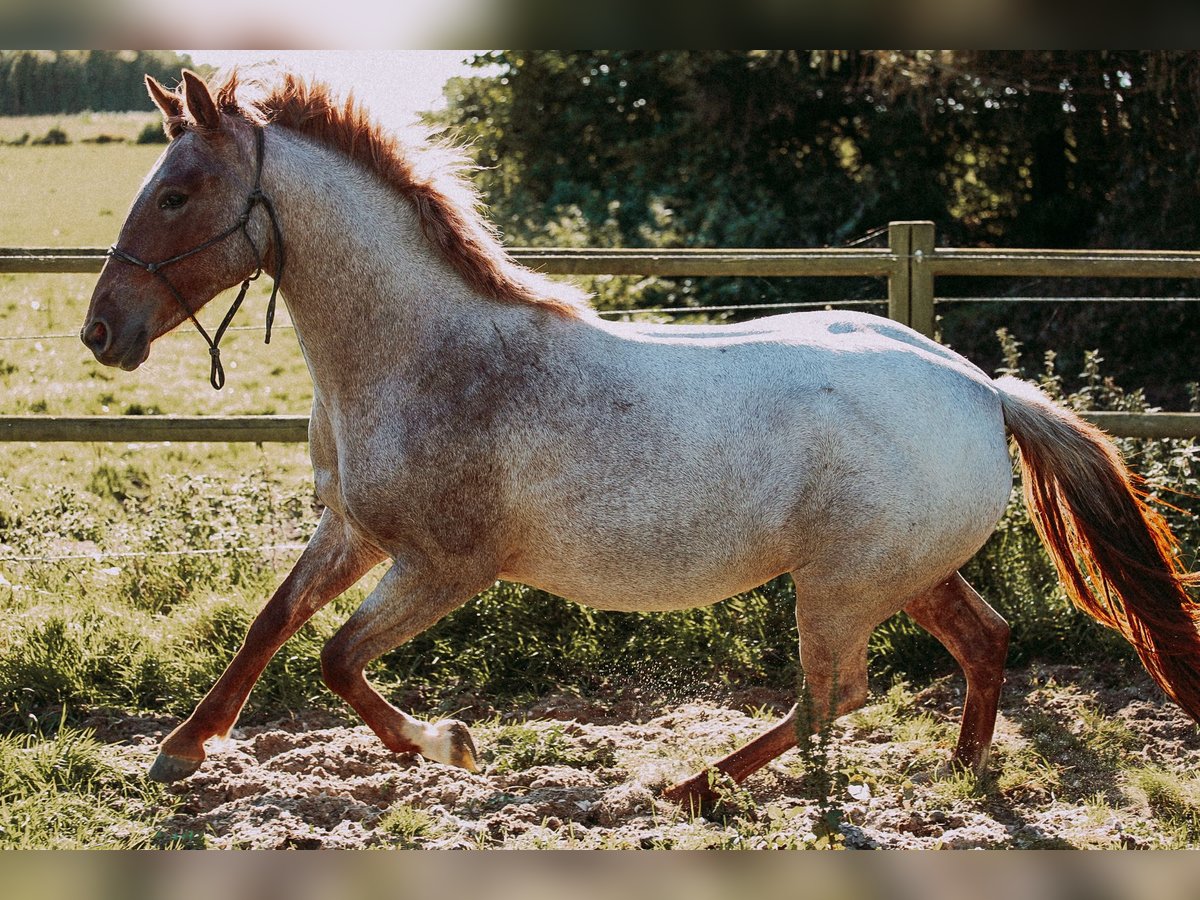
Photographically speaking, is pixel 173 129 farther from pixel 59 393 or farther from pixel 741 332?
pixel 59 393

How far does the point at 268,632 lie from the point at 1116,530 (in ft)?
8.97

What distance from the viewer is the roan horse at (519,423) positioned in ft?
11.3

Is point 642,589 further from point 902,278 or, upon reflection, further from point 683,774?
point 902,278

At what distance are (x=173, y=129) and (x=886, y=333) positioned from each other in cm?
224

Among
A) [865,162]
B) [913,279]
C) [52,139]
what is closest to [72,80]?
[52,139]

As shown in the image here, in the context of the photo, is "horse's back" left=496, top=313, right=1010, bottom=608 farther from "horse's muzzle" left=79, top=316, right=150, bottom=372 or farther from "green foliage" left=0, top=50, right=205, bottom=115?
"green foliage" left=0, top=50, right=205, bottom=115

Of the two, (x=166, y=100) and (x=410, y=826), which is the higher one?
(x=166, y=100)

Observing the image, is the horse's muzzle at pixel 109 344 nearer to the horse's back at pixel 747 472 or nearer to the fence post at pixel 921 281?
the horse's back at pixel 747 472

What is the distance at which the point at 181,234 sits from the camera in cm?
335

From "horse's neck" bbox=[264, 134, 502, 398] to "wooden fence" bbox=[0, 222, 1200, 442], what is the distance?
145 centimetres

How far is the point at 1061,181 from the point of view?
30.8 ft

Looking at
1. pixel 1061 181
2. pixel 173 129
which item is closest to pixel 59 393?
pixel 173 129

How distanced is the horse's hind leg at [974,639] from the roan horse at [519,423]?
0.32 m

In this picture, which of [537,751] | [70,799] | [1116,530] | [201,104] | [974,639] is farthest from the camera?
[537,751]
